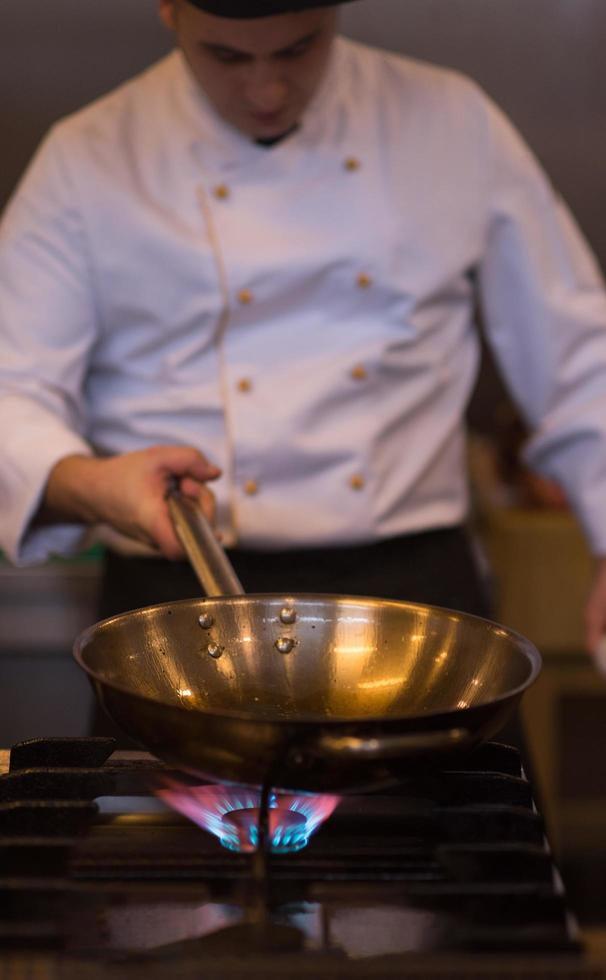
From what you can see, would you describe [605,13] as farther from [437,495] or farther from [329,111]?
[437,495]

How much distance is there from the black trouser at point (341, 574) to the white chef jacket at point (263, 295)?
0.9 inches

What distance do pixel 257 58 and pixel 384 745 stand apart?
770mm

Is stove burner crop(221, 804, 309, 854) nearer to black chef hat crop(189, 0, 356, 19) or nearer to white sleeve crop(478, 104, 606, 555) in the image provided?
black chef hat crop(189, 0, 356, 19)

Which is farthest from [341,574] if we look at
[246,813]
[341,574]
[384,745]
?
[384,745]

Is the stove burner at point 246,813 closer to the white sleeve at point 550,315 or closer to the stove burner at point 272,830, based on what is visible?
the stove burner at point 272,830

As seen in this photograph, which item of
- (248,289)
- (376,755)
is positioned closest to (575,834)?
(248,289)

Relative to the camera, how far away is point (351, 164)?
1479 mm

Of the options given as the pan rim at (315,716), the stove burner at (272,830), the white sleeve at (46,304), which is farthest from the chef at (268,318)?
the stove burner at (272,830)

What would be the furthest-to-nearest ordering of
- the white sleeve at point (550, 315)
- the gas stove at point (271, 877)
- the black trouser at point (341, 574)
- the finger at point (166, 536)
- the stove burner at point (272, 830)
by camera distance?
the white sleeve at point (550, 315) → the black trouser at point (341, 574) → the finger at point (166, 536) → the stove burner at point (272, 830) → the gas stove at point (271, 877)

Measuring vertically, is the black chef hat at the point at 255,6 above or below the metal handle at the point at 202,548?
Result: above

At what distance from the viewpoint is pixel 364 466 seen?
148 centimetres

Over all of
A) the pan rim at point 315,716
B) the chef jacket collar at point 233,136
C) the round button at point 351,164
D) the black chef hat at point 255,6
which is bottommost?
the pan rim at point 315,716

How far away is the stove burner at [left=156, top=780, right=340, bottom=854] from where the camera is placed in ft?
2.54

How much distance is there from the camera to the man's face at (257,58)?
1.18 meters
